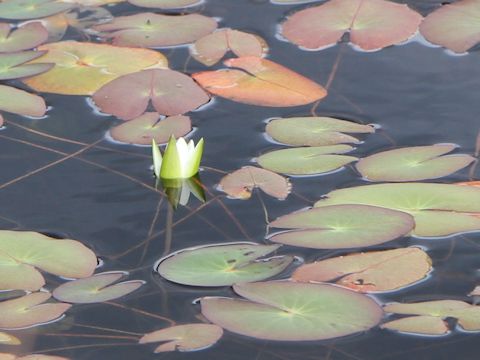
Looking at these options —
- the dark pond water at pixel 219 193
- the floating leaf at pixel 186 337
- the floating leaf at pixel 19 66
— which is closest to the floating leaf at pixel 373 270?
the dark pond water at pixel 219 193

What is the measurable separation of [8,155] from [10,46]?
0.47 metres

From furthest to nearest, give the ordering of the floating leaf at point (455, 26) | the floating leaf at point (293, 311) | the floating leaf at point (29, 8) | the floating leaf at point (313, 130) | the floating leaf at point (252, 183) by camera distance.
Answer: the floating leaf at point (29, 8) < the floating leaf at point (455, 26) < the floating leaf at point (313, 130) < the floating leaf at point (252, 183) < the floating leaf at point (293, 311)

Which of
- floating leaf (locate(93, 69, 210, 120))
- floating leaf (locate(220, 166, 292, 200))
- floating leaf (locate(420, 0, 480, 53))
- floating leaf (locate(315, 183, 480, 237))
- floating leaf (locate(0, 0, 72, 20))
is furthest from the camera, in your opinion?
floating leaf (locate(0, 0, 72, 20))

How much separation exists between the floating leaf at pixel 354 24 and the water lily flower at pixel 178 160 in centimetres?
60

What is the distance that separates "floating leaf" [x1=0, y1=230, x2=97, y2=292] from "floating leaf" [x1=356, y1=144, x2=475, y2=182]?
55cm

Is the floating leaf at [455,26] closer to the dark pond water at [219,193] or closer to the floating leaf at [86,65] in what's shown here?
the dark pond water at [219,193]

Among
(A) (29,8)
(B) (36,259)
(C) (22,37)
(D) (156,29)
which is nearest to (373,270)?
(B) (36,259)

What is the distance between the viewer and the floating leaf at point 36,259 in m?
1.63

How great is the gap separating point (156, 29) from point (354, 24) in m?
0.47

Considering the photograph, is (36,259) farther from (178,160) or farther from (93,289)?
(178,160)

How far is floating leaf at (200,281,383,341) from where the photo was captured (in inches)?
58.0

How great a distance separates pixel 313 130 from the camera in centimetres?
204

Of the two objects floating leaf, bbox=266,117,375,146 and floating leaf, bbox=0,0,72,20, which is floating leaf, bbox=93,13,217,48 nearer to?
floating leaf, bbox=0,0,72,20

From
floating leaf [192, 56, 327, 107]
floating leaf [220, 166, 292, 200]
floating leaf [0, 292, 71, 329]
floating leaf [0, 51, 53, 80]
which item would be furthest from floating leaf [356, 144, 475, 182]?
floating leaf [0, 51, 53, 80]
